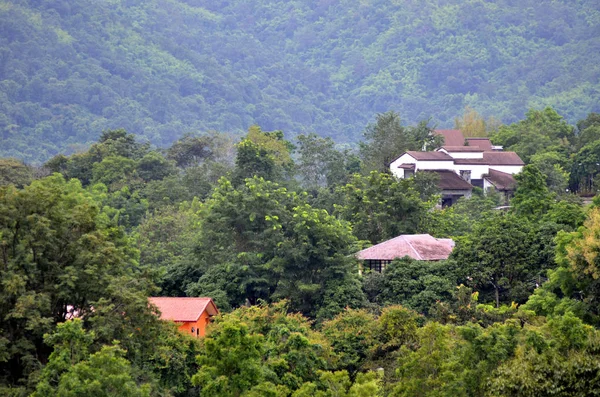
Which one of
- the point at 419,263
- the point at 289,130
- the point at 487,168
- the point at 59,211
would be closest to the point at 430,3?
the point at 289,130

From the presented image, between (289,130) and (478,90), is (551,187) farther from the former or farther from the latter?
(478,90)

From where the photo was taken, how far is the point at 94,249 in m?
26.5

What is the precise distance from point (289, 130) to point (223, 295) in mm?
111134

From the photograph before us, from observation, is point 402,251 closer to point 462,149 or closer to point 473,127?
point 462,149

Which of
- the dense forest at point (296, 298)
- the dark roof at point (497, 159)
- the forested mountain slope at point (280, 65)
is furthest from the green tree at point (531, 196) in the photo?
the forested mountain slope at point (280, 65)

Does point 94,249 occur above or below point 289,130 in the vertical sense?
below

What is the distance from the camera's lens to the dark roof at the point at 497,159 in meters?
65.9

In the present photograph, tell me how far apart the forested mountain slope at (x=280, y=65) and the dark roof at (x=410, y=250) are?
72562 mm

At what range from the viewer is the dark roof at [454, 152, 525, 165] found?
216 ft

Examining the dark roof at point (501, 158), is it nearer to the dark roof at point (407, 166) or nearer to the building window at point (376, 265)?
the dark roof at point (407, 166)

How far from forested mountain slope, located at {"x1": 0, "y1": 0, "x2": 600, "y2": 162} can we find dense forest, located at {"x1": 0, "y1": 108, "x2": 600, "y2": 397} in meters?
70.8

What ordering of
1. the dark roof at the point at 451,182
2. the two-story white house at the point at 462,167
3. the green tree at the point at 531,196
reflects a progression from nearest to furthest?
the green tree at the point at 531,196, the dark roof at the point at 451,182, the two-story white house at the point at 462,167

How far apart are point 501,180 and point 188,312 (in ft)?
114

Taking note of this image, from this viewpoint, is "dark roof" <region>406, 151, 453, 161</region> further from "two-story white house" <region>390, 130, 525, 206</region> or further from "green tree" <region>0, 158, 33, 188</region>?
"green tree" <region>0, 158, 33, 188</region>
